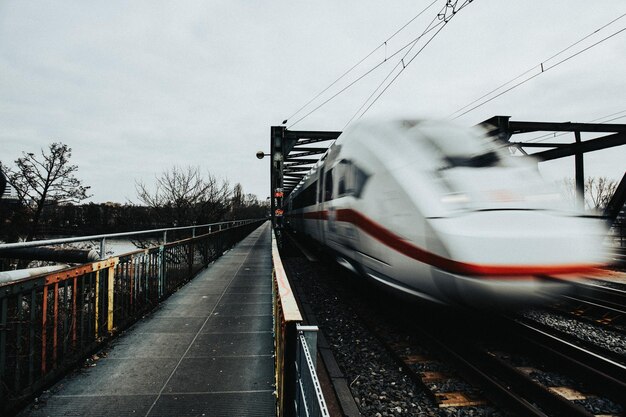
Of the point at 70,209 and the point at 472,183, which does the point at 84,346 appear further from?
the point at 70,209

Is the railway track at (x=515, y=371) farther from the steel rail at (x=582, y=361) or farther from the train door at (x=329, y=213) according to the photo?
the train door at (x=329, y=213)

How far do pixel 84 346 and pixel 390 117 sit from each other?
5.15 metres

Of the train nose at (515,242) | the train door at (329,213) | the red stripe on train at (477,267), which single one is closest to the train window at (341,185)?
the train door at (329,213)

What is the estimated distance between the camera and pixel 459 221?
378cm

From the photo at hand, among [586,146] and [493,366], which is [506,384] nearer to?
[493,366]

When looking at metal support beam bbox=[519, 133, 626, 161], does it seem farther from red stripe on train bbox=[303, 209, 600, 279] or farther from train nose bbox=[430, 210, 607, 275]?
red stripe on train bbox=[303, 209, 600, 279]

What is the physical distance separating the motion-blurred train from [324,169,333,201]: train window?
2.25m

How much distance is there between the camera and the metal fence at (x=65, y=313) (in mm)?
2729

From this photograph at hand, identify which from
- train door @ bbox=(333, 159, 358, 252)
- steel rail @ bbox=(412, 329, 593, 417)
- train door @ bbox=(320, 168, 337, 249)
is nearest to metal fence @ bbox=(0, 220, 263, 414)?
train door @ bbox=(333, 159, 358, 252)

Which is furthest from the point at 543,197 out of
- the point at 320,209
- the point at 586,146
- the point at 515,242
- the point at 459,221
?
the point at 586,146

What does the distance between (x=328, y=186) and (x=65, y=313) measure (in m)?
6.30

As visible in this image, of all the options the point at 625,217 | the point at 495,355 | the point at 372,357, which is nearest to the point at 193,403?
the point at 372,357

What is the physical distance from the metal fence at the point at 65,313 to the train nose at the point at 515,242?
12.7 feet

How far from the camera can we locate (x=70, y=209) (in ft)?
67.7
